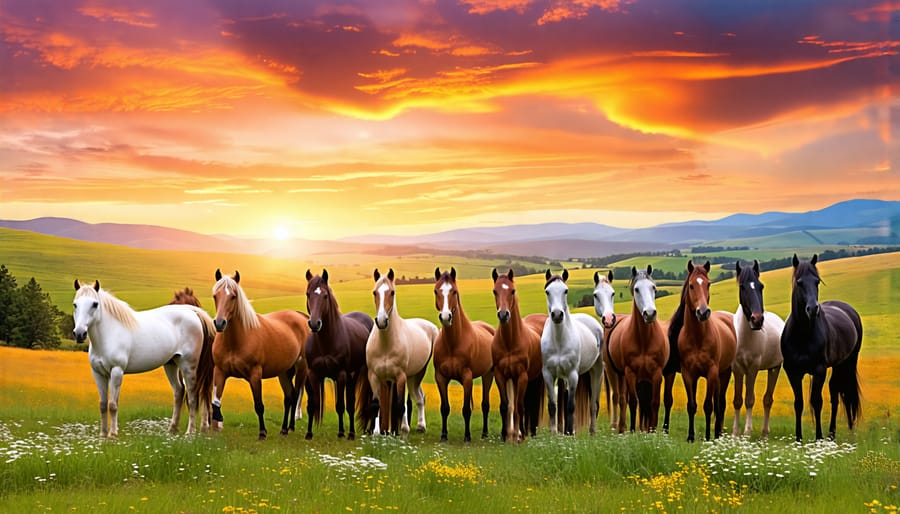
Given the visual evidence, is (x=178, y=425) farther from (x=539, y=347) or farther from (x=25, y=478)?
(x=539, y=347)

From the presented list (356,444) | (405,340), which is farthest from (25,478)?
(405,340)

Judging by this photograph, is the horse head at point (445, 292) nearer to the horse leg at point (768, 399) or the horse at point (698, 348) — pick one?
the horse at point (698, 348)

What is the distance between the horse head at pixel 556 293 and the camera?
13266 mm

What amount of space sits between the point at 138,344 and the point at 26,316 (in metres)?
9.57

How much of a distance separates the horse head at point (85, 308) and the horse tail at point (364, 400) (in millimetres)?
4719

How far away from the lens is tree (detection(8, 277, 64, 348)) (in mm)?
21495

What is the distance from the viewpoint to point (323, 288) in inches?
555

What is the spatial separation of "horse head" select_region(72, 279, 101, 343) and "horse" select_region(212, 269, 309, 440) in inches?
71.9

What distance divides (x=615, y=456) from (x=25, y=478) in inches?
286

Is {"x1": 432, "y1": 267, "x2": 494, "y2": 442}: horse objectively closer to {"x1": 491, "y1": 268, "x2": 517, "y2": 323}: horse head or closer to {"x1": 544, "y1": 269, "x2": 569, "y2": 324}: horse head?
{"x1": 491, "y1": 268, "x2": 517, "y2": 323}: horse head

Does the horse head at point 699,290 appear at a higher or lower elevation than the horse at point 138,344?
higher

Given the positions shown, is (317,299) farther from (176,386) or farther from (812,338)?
(812,338)

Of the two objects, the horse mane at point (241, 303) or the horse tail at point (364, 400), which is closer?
the horse mane at point (241, 303)

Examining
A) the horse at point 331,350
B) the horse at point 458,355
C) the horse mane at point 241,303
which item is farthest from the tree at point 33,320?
the horse at point 458,355
